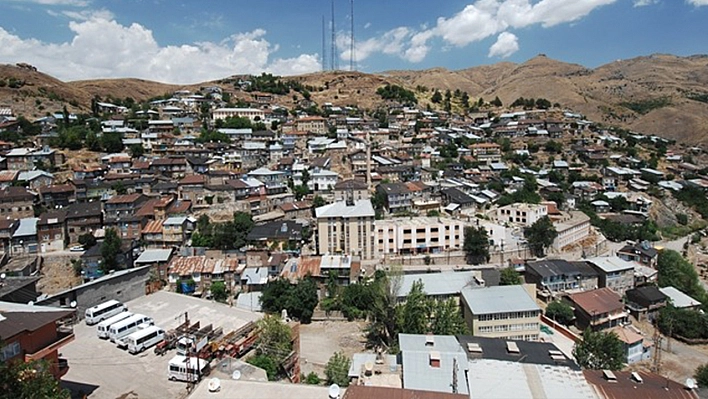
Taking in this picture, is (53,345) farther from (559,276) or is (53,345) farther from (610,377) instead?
(559,276)

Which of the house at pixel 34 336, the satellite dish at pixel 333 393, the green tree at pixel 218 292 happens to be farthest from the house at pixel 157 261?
the satellite dish at pixel 333 393

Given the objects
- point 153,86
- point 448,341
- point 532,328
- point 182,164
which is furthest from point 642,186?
point 153,86

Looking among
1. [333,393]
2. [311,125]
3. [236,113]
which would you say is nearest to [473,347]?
[333,393]

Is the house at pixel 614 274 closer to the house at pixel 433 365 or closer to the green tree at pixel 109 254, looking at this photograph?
the house at pixel 433 365

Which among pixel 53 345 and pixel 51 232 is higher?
pixel 51 232

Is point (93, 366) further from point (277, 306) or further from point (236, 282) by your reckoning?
point (236, 282)

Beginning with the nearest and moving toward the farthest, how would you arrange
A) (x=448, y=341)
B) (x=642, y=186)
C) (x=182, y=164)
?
(x=448, y=341) → (x=182, y=164) → (x=642, y=186)

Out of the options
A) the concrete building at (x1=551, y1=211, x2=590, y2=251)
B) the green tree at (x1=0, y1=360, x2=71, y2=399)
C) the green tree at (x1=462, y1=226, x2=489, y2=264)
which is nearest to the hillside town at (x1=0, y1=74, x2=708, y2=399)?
the green tree at (x1=462, y1=226, x2=489, y2=264)
